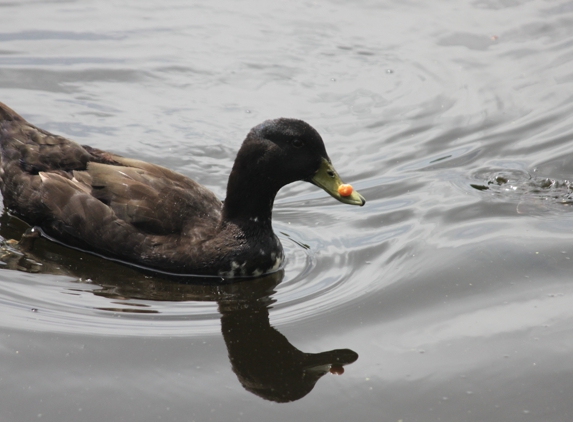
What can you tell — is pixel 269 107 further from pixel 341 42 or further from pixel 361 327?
pixel 361 327

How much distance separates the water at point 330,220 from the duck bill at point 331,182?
61cm

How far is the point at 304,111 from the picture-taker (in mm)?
10914

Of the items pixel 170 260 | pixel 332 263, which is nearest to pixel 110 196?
pixel 170 260

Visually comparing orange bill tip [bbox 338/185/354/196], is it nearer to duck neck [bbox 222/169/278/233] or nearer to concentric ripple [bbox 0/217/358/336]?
duck neck [bbox 222/169/278/233]

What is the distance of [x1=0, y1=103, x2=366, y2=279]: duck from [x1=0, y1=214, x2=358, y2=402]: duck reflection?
0.53ft

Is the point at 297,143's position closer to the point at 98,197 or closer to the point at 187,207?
the point at 187,207

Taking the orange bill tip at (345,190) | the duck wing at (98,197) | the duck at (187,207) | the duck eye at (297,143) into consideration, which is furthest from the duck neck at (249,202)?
the orange bill tip at (345,190)

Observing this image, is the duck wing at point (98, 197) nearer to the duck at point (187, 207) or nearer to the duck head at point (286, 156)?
the duck at point (187, 207)

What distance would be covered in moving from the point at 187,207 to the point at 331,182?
1358 mm

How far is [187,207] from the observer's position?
7.70 metres

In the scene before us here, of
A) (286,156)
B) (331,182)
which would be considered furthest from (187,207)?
(331,182)

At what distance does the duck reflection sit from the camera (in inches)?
230

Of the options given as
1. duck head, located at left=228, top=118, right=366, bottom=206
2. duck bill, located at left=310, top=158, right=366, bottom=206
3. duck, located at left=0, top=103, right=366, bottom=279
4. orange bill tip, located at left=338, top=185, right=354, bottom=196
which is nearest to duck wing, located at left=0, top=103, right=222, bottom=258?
duck, located at left=0, top=103, right=366, bottom=279

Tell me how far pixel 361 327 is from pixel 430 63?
6509 mm
